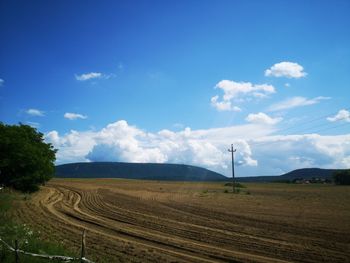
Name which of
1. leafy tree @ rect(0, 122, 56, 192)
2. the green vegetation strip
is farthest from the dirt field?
leafy tree @ rect(0, 122, 56, 192)

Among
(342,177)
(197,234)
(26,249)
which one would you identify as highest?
(342,177)

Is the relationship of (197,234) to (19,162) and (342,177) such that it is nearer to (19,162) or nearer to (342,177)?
(19,162)

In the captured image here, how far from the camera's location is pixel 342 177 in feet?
430

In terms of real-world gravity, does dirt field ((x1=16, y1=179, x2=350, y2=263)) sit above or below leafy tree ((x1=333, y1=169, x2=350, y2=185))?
below

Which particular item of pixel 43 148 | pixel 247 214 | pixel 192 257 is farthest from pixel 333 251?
pixel 43 148

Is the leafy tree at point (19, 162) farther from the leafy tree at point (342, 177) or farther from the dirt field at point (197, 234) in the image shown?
the leafy tree at point (342, 177)

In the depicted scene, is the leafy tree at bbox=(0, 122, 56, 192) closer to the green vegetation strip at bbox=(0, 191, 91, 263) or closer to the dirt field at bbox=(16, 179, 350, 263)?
the dirt field at bbox=(16, 179, 350, 263)

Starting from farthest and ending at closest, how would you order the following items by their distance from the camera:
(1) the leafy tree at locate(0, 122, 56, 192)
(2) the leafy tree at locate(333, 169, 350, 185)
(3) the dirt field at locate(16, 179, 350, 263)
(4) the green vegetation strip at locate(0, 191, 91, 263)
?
(2) the leafy tree at locate(333, 169, 350, 185) → (1) the leafy tree at locate(0, 122, 56, 192) → (3) the dirt field at locate(16, 179, 350, 263) → (4) the green vegetation strip at locate(0, 191, 91, 263)

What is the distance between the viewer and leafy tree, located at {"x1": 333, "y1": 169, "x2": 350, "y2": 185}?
12900cm

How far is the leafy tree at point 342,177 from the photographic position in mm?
129000

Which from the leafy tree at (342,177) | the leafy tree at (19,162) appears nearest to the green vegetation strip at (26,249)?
the leafy tree at (19,162)

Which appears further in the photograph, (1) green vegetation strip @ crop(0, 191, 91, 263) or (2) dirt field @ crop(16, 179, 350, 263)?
(2) dirt field @ crop(16, 179, 350, 263)

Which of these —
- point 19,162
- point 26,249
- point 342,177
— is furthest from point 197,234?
point 342,177

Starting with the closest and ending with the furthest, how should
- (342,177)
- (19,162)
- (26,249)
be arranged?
(26,249) → (19,162) → (342,177)
